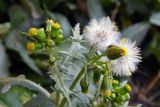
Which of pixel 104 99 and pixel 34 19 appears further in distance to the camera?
pixel 34 19

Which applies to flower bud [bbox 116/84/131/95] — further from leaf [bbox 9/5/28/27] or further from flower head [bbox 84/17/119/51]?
leaf [bbox 9/5/28/27]

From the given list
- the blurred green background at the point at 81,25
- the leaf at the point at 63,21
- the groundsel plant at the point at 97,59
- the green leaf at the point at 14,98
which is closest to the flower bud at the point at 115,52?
the groundsel plant at the point at 97,59

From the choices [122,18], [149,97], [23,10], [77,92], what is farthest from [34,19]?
[77,92]

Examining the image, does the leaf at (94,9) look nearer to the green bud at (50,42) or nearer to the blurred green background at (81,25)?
the blurred green background at (81,25)

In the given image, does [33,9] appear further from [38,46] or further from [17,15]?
[38,46]

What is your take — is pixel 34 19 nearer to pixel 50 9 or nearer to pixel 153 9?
pixel 50 9

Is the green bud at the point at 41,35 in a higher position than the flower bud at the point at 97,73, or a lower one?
higher

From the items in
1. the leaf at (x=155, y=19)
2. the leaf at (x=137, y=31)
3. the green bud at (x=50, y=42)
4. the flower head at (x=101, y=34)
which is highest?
the leaf at (x=155, y=19)

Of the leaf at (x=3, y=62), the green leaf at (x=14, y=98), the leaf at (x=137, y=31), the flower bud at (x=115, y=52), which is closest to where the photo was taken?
the flower bud at (x=115, y=52)
